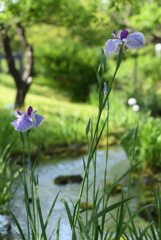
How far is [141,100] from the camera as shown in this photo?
895 centimetres

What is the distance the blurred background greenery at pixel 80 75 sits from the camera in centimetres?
435

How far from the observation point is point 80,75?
1112 centimetres

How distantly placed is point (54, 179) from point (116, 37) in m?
2.91

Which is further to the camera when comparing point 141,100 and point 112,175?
point 141,100

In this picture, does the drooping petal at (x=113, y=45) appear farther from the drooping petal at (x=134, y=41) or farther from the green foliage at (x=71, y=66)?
the green foliage at (x=71, y=66)

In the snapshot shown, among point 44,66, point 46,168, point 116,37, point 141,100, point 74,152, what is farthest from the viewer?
point 44,66

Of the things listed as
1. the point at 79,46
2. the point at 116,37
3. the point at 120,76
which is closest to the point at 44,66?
the point at 79,46

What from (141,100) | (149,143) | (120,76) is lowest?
(149,143)

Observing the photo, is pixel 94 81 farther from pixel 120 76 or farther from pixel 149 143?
pixel 149 143

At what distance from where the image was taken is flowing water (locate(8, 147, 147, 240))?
104 inches

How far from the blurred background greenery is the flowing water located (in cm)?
40

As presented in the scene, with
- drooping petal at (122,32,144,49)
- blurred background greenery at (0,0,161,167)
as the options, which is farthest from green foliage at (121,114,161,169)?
drooping petal at (122,32,144,49)

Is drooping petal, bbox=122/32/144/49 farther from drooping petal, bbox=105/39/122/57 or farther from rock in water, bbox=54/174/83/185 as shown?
rock in water, bbox=54/174/83/185

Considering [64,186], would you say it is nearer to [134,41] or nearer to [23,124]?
[23,124]
